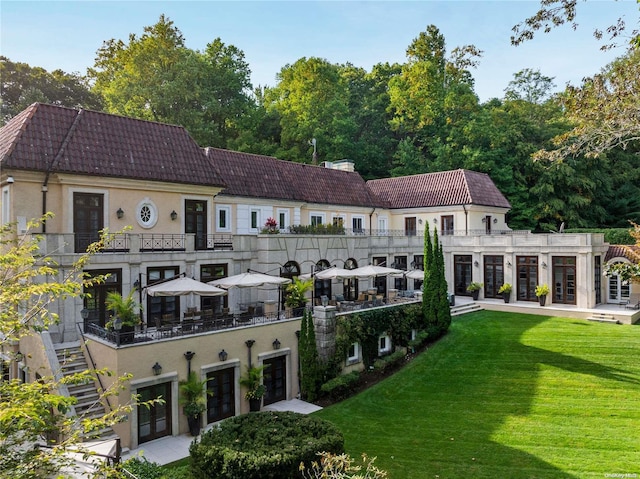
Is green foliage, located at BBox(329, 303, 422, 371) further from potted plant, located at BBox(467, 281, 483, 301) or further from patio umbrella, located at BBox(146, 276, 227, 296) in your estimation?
potted plant, located at BBox(467, 281, 483, 301)

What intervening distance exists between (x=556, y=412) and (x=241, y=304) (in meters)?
13.5

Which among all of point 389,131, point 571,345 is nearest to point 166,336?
point 571,345

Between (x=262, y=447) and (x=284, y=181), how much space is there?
1940cm

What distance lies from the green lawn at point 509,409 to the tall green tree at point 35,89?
129 ft

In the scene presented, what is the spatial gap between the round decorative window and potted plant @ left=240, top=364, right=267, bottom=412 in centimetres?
795

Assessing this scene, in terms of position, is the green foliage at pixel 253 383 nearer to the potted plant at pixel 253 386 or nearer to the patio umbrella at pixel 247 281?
the potted plant at pixel 253 386

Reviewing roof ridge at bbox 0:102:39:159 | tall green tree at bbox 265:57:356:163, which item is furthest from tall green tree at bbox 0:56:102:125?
roof ridge at bbox 0:102:39:159

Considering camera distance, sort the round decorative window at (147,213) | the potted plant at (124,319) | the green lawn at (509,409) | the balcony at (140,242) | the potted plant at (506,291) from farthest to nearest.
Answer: the potted plant at (506,291) → the round decorative window at (147,213) → the balcony at (140,242) → the potted plant at (124,319) → the green lawn at (509,409)

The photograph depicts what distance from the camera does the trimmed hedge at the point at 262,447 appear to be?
9.89 meters

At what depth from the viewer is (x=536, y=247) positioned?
28234mm

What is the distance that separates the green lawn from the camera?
11.9 meters

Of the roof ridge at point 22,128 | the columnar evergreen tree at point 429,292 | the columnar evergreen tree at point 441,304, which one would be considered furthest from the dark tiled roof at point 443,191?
the roof ridge at point 22,128

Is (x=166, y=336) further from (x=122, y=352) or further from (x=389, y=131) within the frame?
(x=389, y=131)

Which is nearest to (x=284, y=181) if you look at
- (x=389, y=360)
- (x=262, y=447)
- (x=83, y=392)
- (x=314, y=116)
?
(x=389, y=360)
